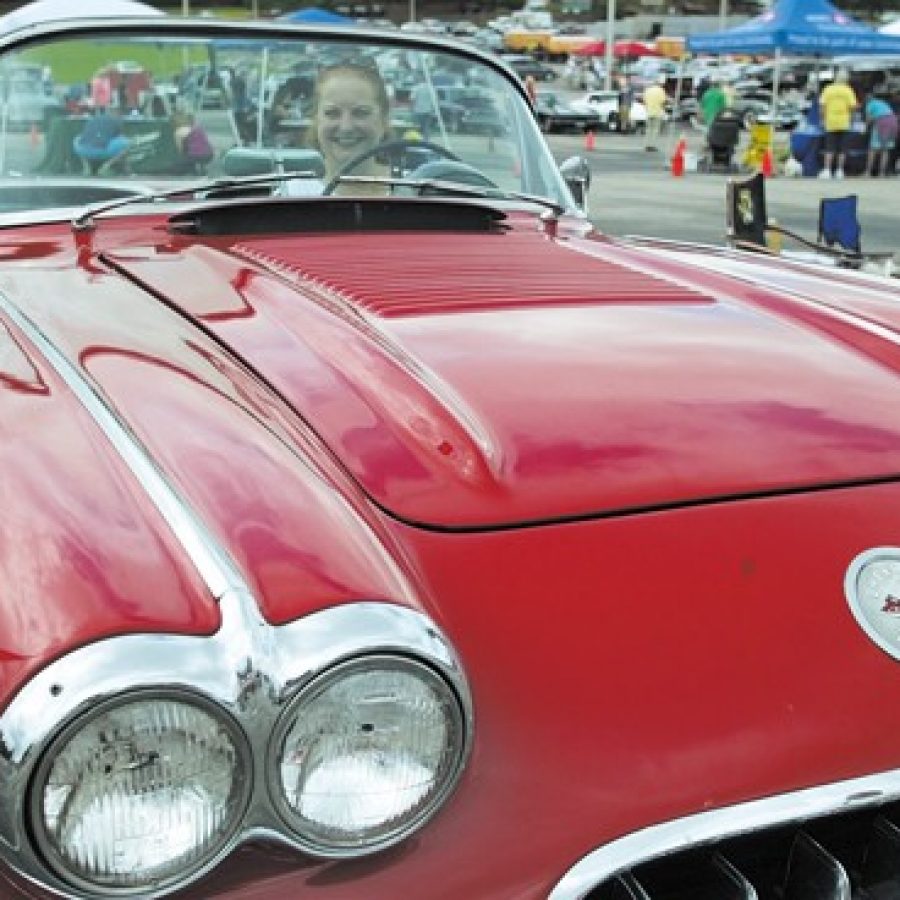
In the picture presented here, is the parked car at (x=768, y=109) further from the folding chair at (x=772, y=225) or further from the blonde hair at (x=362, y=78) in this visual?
the blonde hair at (x=362, y=78)

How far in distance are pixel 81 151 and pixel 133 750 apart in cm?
224

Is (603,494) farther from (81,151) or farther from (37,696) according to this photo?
(81,151)

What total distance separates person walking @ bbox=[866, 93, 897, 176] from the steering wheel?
19.2 metres

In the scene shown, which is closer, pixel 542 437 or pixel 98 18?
pixel 542 437

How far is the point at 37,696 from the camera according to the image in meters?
1.17

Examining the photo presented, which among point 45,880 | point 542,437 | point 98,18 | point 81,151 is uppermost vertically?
point 98,18

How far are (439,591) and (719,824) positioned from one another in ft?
1.32

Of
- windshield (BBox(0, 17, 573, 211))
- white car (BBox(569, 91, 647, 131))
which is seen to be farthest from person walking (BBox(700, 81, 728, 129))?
windshield (BBox(0, 17, 573, 211))

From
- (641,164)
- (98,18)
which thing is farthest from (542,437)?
(641,164)

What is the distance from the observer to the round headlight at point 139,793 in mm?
1171

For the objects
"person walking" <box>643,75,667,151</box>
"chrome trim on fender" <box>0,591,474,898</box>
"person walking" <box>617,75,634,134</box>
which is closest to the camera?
"chrome trim on fender" <box>0,591,474,898</box>

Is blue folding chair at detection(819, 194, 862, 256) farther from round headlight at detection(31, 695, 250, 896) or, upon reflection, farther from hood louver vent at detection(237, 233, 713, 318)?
round headlight at detection(31, 695, 250, 896)

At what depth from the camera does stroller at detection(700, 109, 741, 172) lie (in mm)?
20891

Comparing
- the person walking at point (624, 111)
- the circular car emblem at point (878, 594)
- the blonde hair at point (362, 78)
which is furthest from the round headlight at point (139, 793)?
the person walking at point (624, 111)
